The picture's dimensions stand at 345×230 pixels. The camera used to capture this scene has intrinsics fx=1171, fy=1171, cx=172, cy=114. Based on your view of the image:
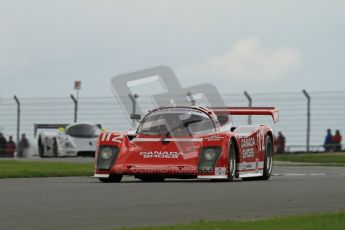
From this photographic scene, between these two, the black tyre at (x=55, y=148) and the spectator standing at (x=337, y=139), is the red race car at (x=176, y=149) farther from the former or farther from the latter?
the black tyre at (x=55, y=148)

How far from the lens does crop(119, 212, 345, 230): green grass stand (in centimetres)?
967

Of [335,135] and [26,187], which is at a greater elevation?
[26,187]

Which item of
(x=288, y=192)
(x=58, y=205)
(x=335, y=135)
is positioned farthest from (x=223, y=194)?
(x=335, y=135)

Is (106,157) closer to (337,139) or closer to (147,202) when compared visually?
(147,202)

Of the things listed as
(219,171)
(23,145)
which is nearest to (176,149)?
(219,171)

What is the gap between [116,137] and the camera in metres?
19.4

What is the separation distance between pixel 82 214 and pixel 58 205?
1.31 metres

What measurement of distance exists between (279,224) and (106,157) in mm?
9366

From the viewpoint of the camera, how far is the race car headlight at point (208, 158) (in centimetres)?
1881

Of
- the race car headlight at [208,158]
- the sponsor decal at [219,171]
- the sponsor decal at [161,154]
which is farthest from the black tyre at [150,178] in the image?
the sponsor decal at [219,171]

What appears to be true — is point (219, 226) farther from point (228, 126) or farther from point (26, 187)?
point (228, 126)

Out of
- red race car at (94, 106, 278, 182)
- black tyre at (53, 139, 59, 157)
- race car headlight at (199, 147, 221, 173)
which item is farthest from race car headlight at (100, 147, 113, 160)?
black tyre at (53, 139, 59, 157)

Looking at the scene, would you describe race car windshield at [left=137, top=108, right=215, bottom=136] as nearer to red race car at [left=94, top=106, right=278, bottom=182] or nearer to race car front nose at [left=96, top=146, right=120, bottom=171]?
red race car at [left=94, top=106, right=278, bottom=182]

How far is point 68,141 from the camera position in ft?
149
